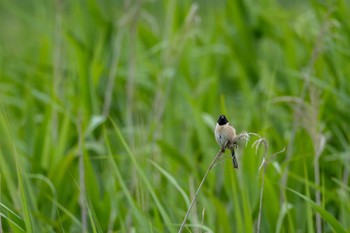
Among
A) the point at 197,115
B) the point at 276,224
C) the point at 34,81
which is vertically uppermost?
the point at 34,81

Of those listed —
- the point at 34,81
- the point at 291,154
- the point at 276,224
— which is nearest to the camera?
the point at 276,224

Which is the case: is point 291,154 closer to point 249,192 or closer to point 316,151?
point 249,192

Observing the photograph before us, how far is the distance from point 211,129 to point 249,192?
72 centimetres

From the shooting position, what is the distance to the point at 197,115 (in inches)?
129

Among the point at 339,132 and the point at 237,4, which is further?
the point at 237,4

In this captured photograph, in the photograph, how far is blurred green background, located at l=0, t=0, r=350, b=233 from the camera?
2.49 metres

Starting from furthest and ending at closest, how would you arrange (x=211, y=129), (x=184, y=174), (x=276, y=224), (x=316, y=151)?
(x=211, y=129)
(x=184, y=174)
(x=276, y=224)
(x=316, y=151)

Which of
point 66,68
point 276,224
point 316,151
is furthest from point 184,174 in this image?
point 66,68

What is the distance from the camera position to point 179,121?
3.71 metres

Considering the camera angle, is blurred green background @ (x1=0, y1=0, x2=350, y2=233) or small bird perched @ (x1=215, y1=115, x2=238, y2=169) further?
blurred green background @ (x1=0, y1=0, x2=350, y2=233)

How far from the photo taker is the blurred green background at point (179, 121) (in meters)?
→ 2.49

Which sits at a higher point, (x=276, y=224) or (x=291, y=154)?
(x=291, y=154)

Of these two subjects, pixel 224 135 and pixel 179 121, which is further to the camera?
pixel 179 121

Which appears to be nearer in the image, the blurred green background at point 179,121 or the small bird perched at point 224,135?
the small bird perched at point 224,135
